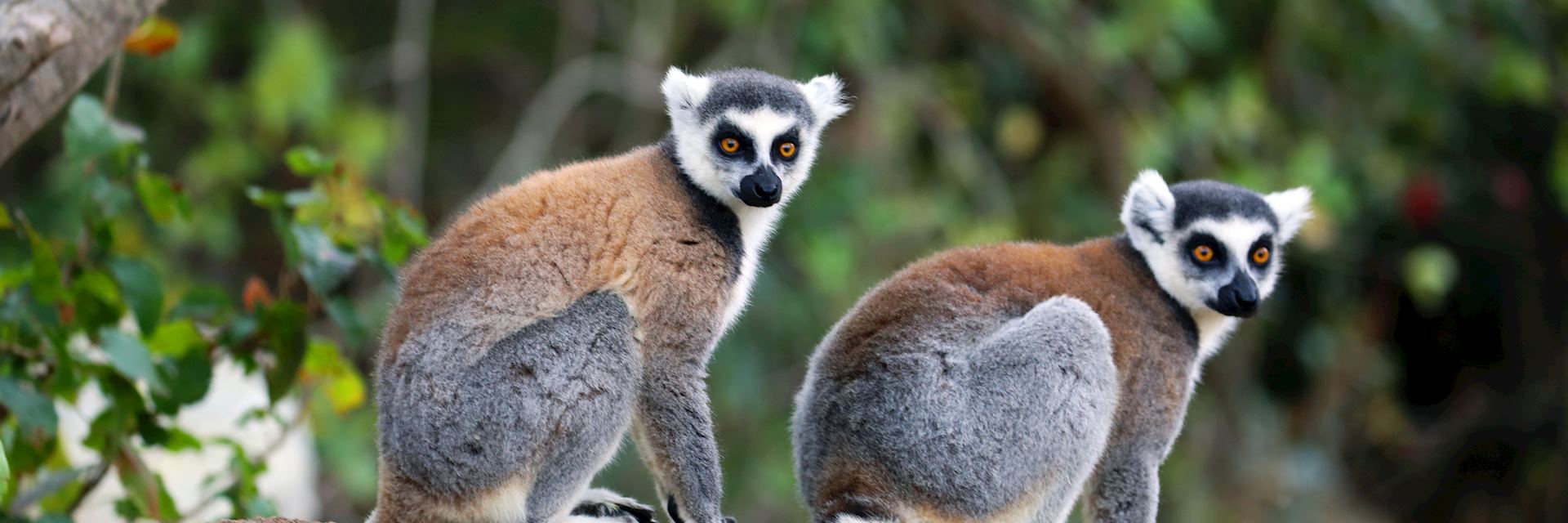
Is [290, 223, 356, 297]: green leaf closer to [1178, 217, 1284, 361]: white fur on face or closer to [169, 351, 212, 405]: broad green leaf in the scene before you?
[169, 351, 212, 405]: broad green leaf

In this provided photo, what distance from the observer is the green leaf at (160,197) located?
468 centimetres

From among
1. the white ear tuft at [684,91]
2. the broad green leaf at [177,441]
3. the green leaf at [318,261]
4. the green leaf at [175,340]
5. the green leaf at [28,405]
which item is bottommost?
the broad green leaf at [177,441]

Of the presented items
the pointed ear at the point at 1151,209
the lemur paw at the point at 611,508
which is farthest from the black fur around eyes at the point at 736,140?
the pointed ear at the point at 1151,209

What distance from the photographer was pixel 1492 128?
11.5m

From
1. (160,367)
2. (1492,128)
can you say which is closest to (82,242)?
(160,367)

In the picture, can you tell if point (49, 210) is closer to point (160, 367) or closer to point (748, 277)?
point (160, 367)

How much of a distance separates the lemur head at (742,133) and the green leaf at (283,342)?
1424 millimetres

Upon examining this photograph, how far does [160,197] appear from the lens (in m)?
4.74

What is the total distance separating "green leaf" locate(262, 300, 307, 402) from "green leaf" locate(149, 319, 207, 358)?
217 mm

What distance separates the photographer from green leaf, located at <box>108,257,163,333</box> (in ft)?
14.6

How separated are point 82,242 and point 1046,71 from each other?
21.6 ft

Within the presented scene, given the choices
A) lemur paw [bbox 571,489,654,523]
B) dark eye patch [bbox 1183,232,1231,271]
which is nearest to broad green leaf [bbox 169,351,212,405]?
lemur paw [bbox 571,489,654,523]

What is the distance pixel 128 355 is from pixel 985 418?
2515 millimetres

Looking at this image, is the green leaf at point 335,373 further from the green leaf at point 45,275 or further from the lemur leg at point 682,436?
the lemur leg at point 682,436
